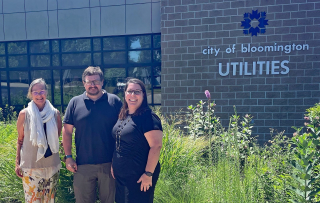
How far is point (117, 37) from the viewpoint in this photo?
8109 mm

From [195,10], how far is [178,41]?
2.88 ft

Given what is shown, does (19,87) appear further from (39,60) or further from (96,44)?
(96,44)

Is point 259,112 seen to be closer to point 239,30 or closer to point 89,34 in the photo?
point 239,30

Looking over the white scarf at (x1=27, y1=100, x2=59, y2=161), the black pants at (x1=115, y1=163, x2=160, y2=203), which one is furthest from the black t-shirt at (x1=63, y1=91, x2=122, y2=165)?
the black pants at (x1=115, y1=163, x2=160, y2=203)

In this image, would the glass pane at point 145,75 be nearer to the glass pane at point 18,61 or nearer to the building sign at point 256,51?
the building sign at point 256,51

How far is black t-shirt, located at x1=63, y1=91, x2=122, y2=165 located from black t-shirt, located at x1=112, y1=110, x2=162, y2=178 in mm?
405

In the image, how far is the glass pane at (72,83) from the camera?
848 centimetres

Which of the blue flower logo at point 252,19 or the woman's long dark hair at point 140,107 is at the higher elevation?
the blue flower logo at point 252,19

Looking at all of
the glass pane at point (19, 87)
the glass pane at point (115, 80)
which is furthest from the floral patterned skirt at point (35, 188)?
the glass pane at point (19, 87)

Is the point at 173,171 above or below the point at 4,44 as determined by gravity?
below

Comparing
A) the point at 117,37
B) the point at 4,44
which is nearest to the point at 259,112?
the point at 117,37

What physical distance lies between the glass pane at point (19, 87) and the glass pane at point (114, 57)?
9.78 ft

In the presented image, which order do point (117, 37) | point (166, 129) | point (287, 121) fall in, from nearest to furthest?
point (166, 129)
point (287, 121)
point (117, 37)

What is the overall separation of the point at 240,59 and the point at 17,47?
7283 millimetres
